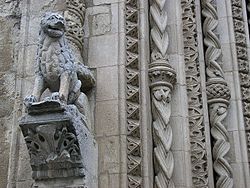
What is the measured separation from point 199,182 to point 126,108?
45.6 inches

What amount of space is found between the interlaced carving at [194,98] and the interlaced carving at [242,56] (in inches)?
24.5

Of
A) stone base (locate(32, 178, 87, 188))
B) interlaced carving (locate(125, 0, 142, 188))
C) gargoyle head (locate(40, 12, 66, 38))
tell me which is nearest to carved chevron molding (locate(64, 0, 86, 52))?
Result: interlaced carving (locate(125, 0, 142, 188))

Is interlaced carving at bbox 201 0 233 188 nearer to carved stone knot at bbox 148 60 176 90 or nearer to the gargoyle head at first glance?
carved stone knot at bbox 148 60 176 90

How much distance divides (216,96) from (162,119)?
941 millimetres

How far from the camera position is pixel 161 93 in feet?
18.2

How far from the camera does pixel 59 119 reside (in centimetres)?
446

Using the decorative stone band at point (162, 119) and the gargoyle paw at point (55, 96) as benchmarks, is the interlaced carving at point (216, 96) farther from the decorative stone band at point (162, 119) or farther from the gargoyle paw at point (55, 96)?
the gargoyle paw at point (55, 96)

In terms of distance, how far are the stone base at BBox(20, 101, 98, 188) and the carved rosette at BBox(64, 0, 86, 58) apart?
3.62ft

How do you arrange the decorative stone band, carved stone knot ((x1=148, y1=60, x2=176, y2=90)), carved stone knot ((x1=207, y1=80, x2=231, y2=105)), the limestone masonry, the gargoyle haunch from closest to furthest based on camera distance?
the limestone masonry → the gargoyle haunch → the decorative stone band → carved stone knot ((x1=148, y1=60, x2=176, y2=90)) → carved stone knot ((x1=207, y1=80, x2=231, y2=105))

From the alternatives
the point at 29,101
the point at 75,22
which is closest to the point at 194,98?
the point at 75,22

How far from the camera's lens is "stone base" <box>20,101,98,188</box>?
4.49 m

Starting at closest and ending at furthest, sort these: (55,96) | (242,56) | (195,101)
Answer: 1. (55,96)
2. (195,101)
3. (242,56)

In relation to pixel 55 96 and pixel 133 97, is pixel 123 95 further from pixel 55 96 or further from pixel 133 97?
pixel 55 96

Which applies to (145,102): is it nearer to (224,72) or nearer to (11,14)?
(224,72)
